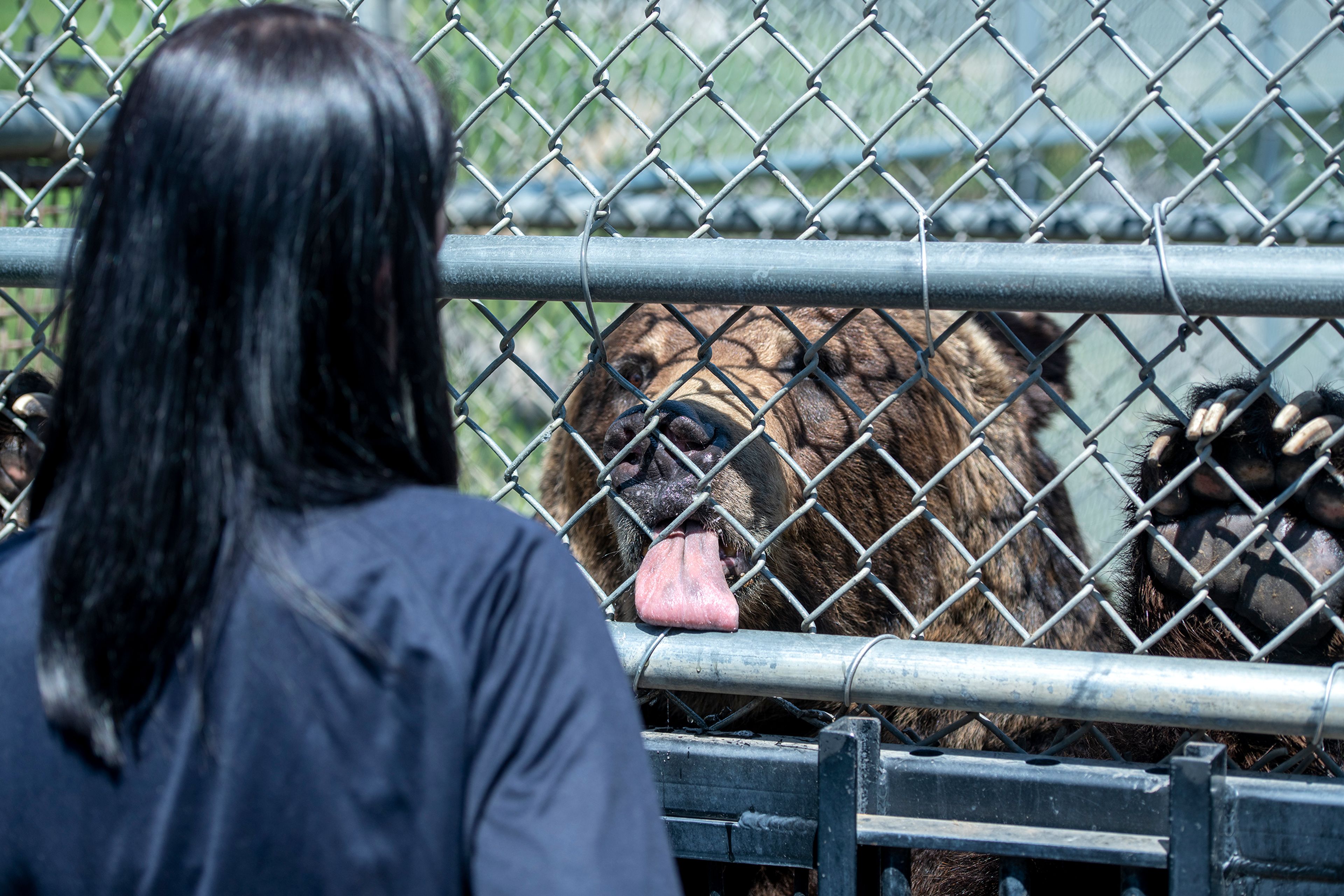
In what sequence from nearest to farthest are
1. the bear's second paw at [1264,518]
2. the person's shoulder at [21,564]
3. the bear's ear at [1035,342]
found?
the person's shoulder at [21,564]
the bear's second paw at [1264,518]
the bear's ear at [1035,342]

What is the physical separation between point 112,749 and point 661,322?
2722 millimetres

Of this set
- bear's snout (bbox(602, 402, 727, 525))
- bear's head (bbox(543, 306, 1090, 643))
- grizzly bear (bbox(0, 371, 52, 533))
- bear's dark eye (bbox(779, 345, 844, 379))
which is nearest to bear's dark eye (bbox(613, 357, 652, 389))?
bear's head (bbox(543, 306, 1090, 643))

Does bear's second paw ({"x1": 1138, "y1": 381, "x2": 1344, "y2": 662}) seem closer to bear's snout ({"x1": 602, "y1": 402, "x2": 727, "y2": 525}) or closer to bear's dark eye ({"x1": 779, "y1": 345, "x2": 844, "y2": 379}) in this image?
bear's snout ({"x1": 602, "y1": 402, "x2": 727, "y2": 525})

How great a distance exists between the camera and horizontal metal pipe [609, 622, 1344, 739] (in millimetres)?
1728

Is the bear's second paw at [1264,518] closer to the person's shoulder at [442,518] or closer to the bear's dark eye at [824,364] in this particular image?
the bear's dark eye at [824,364]

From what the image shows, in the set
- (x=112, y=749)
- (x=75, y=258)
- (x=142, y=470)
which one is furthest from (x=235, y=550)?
(x=75, y=258)

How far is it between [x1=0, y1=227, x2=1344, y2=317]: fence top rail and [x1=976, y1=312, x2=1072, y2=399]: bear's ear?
2.15 m

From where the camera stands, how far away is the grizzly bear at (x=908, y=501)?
2.16m

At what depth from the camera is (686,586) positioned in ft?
7.61

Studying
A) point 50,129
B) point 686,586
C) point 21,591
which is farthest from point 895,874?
point 50,129

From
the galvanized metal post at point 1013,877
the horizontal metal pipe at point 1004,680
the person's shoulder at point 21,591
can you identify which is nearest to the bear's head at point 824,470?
the horizontal metal pipe at point 1004,680

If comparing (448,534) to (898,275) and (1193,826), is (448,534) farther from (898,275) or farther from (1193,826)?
(1193,826)

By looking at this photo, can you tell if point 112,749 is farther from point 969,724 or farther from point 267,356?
point 969,724

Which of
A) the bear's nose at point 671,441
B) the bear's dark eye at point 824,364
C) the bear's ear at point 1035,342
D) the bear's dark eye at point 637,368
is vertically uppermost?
the bear's ear at point 1035,342
